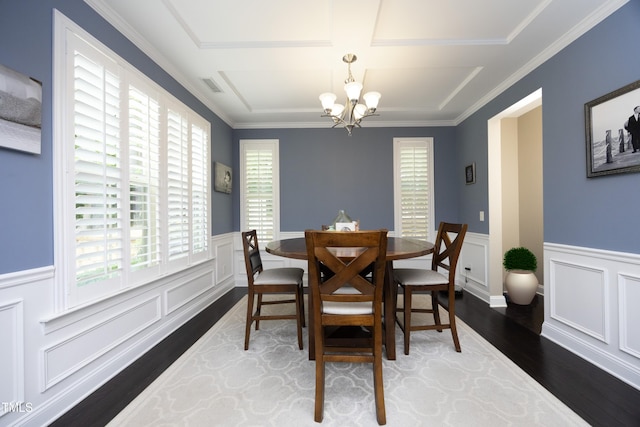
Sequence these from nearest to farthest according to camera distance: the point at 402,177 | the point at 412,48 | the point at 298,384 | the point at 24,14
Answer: the point at 24,14, the point at 298,384, the point at 412,48, the point at 402,177

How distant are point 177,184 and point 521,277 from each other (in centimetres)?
418

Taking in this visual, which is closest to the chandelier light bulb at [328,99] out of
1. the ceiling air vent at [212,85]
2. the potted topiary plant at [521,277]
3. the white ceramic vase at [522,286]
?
the ceiling air vent at [212,85]

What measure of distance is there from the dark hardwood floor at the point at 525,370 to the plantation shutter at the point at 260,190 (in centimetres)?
173

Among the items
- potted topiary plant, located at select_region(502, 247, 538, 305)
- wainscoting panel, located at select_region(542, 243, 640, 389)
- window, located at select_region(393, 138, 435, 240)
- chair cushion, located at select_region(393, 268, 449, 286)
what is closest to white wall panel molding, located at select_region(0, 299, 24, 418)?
chair cushion, located at select_region(393, 268, 449, 286)

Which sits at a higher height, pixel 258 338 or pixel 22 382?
pixel 22 382

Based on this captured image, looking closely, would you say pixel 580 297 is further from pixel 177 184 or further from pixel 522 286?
pixel 177 184

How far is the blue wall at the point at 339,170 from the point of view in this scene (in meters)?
4.50

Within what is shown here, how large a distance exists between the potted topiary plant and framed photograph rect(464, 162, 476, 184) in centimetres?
113

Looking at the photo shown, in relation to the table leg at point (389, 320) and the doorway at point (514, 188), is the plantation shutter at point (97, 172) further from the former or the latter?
the doorway at point (514, 188)

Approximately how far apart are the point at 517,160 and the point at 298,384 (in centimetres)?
415

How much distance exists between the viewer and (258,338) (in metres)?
2.53

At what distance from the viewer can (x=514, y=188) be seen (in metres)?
3.92

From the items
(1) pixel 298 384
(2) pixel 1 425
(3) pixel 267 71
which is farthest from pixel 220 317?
(3) pixel 267 71

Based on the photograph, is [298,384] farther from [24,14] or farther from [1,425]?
[24,14]
